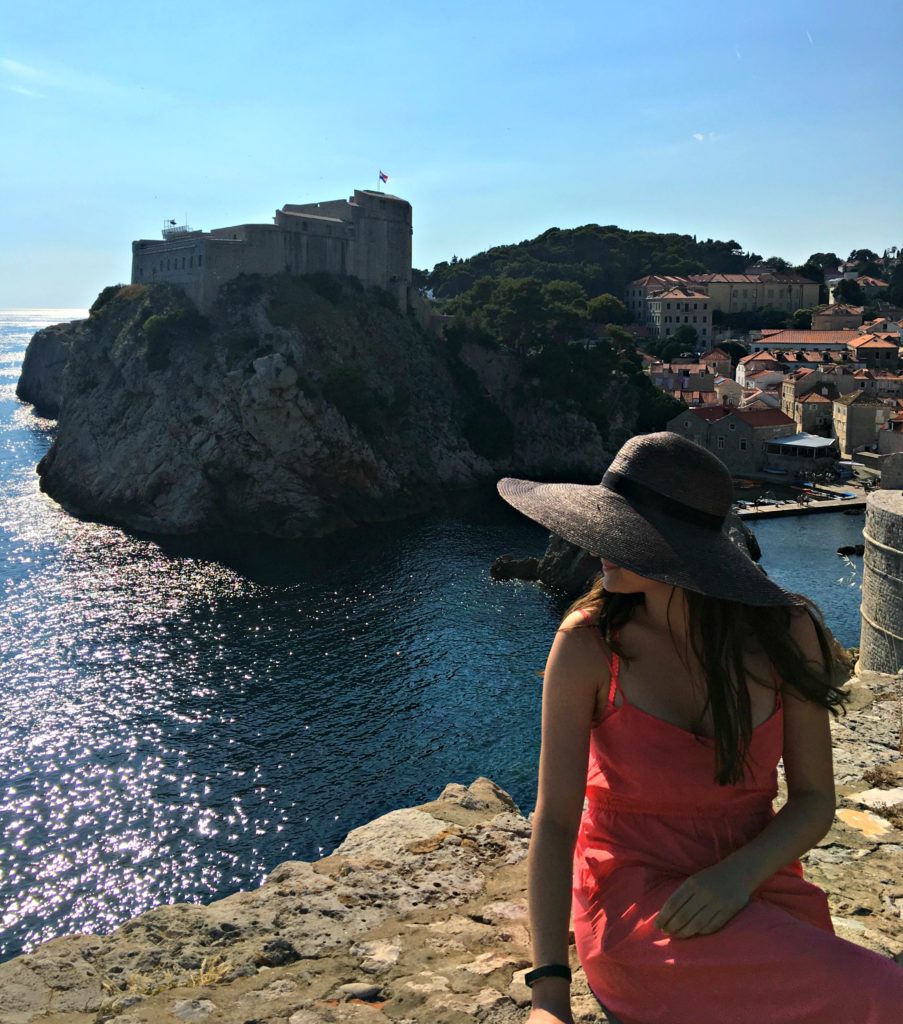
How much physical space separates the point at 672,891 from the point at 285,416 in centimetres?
4049

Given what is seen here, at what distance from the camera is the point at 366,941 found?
4.03 metres

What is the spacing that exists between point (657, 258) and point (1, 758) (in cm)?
8885

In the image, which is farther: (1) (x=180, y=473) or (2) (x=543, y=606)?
(1) (x=180, y=473)

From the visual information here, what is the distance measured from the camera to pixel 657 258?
95500mm

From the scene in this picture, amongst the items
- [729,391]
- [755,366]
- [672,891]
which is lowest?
[672,891]

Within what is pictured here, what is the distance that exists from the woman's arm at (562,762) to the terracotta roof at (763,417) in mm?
51765

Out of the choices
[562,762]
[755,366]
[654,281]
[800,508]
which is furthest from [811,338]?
[562,762]

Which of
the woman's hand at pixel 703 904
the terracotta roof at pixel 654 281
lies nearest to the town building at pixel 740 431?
the terracotta roof at pixel 654 281

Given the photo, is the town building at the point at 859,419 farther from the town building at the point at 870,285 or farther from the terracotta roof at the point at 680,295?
the town building at the point at 870,285

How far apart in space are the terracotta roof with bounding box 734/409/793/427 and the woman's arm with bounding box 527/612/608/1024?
170ft

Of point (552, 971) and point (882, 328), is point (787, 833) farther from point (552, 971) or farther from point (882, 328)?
point (882, 328)

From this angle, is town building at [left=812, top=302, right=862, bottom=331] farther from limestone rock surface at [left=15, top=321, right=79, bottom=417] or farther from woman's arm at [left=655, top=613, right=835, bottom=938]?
woman's arm at [left=655, top=613, right=835, bottom=938]

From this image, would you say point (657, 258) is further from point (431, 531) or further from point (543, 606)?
point (543, 606)

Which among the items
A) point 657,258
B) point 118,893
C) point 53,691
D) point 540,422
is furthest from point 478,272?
point 118,893
